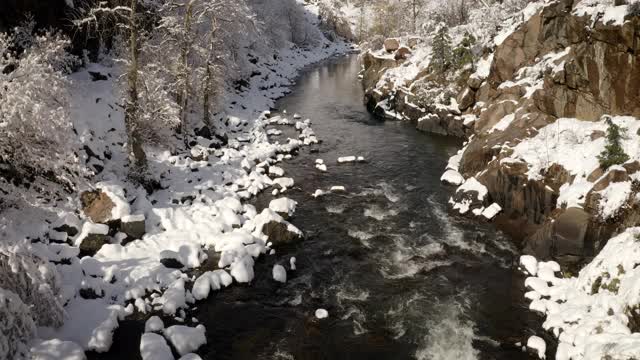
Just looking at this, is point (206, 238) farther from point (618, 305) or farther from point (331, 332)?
point (618, 305)

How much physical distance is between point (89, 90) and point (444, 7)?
4661cm

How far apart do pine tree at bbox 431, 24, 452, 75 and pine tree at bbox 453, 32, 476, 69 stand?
1.74 feet

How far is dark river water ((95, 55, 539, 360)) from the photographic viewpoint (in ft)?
39.3

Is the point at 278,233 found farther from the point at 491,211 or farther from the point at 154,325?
the point at 491,211

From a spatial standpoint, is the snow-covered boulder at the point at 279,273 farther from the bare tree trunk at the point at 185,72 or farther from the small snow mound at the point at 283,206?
the bare tree trunk at the point at 185,72

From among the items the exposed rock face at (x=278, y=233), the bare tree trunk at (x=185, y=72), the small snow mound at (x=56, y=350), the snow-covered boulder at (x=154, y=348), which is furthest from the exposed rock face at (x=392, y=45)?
the small snow mound at (x=56, y=350)

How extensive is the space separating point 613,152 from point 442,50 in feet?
67.2

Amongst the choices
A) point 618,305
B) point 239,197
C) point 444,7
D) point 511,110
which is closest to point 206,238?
point 239,197

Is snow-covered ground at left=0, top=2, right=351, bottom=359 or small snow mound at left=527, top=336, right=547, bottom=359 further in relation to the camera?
snow-covered ground at left=0, top=2, right=351, bottom=359

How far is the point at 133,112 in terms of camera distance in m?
17.9

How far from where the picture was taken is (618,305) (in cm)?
1177

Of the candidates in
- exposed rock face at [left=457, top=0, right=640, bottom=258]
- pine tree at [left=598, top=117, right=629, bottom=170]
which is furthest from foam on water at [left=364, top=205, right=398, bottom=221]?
pine tree at [left=598, top=117, right=629, bottom=170]

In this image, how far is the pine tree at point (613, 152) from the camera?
1596 centimetres

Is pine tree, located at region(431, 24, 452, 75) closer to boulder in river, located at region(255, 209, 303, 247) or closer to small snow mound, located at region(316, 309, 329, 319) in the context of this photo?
boulder in river, located at region(255, 209, 303, 247)
